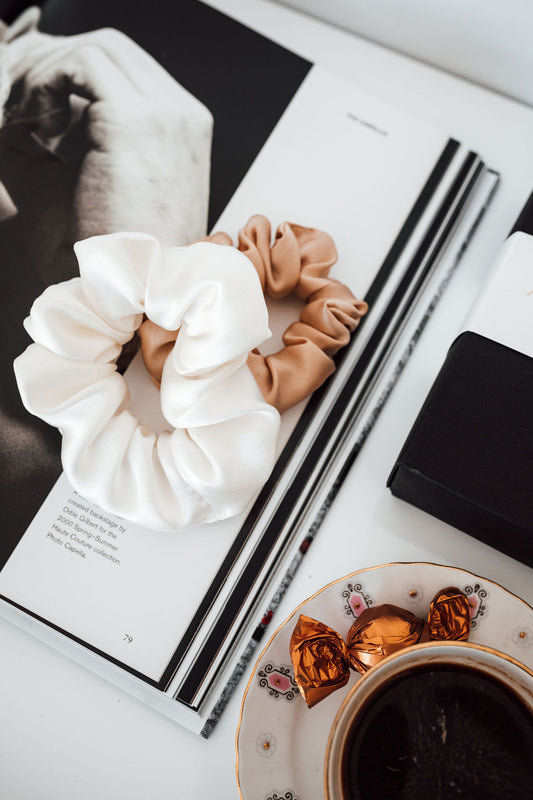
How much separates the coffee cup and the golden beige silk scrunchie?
0.51 ft

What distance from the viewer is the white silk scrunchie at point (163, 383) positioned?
322 millimetres

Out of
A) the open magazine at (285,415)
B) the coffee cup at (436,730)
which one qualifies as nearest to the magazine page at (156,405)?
the open magazine at (285,415)

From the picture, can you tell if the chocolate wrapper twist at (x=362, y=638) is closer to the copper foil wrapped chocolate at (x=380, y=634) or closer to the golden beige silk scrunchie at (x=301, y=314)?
the copper foil wrapped chocolate at (x=380, y=634)

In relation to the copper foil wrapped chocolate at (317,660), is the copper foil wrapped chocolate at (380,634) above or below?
above

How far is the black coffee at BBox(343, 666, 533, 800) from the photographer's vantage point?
27 cm

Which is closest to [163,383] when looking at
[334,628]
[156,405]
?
[156,405]

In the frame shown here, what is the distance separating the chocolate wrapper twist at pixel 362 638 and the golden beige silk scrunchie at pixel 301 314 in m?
0.12

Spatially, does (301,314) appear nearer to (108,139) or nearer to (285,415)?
(285,415)

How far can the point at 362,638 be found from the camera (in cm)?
30

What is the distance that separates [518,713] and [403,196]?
298mm

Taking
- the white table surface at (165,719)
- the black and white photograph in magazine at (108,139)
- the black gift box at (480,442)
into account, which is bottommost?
the white table surface at (165,719)

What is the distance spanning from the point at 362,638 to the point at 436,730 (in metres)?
0.05

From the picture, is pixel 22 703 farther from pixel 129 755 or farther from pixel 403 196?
pixel 403 196

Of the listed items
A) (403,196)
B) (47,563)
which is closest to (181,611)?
(47,563)
